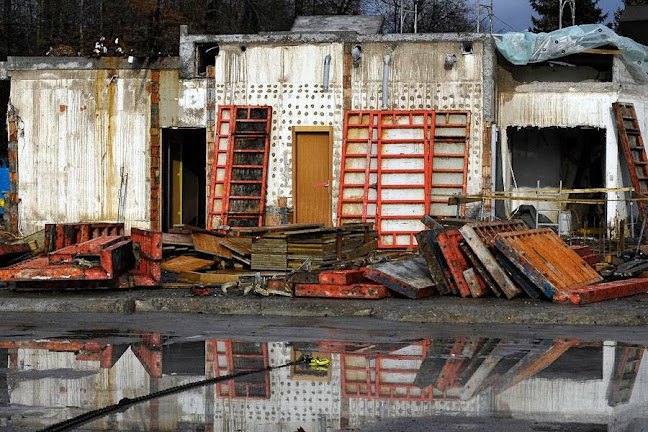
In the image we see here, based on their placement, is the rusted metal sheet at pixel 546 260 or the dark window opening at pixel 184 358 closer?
the dark window opening at pixel 184 358

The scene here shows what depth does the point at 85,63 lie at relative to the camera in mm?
24062

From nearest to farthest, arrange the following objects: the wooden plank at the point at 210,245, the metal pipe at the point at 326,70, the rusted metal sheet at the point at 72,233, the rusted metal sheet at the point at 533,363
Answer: the rusted metal sheet at the point at 533,363, the wooden plank at the point at 210,245, the rusted metal sheet at the point at 72,233, the metal pipe at the point at 326,70

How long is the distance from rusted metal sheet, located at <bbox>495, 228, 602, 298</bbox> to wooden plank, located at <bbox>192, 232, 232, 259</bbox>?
525 centimetres

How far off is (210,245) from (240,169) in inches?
198

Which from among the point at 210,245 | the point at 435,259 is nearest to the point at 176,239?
the point at 210,245

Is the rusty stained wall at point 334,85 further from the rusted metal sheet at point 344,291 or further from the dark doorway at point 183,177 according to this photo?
the rusted metal sheet at point 344,291

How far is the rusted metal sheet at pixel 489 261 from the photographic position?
1463 centimetres

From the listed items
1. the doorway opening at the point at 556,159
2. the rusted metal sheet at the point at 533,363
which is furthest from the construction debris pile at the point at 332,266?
the doorway opening at the point at 556,159

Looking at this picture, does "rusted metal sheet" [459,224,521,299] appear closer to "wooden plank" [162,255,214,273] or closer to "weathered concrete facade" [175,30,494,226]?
"wooden plank" [162,255,214,273]

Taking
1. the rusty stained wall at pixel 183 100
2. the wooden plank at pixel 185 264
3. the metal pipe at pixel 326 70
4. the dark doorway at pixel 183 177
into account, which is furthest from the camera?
the dark doorway at pixel 183 177

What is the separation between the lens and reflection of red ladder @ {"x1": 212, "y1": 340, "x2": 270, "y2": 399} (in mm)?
9039

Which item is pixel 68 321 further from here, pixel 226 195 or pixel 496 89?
pixel 496 89

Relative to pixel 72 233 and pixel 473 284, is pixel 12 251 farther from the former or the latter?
pixel 473 284

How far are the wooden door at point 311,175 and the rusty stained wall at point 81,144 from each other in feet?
10.8
